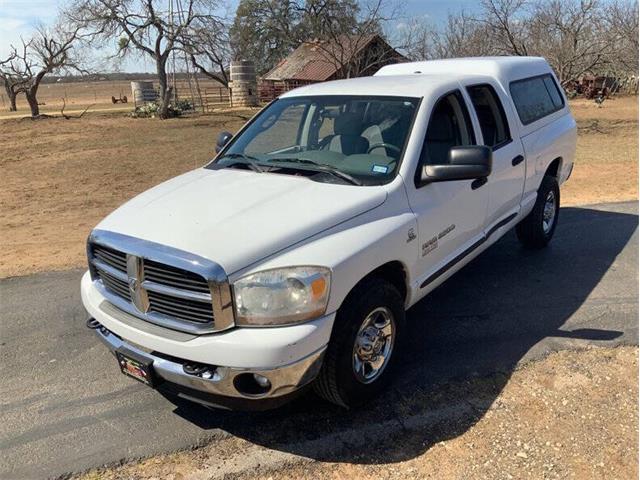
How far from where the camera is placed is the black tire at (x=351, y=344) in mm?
2871

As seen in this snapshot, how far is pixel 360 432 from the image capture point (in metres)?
3.10

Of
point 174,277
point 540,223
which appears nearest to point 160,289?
point 174,277

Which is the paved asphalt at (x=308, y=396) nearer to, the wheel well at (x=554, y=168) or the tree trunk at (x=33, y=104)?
the wheel well at (x=554, y=168)

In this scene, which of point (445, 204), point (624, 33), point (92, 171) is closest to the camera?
point (445, 204)

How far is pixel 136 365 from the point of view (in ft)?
9.41

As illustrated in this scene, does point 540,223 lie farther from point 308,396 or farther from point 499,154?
point 308,396

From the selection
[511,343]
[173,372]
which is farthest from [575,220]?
[173,372]

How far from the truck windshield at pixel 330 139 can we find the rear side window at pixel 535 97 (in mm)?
1851

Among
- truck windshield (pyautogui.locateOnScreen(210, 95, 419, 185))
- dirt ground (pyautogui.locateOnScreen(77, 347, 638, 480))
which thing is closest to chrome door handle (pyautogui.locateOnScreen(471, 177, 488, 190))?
truck windshield (pyautogui.locateOnScreen(210, 95, 419, 185))

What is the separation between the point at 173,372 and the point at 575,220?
6.00m

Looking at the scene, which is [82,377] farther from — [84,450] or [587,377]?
[587,377]

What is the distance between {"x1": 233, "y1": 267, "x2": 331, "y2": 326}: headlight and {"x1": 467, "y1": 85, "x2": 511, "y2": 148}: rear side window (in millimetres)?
2398

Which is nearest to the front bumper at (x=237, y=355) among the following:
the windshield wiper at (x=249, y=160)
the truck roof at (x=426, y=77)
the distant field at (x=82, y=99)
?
the windshield wiper at (x=249, y=160)

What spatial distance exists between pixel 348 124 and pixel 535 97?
270 centimetres
